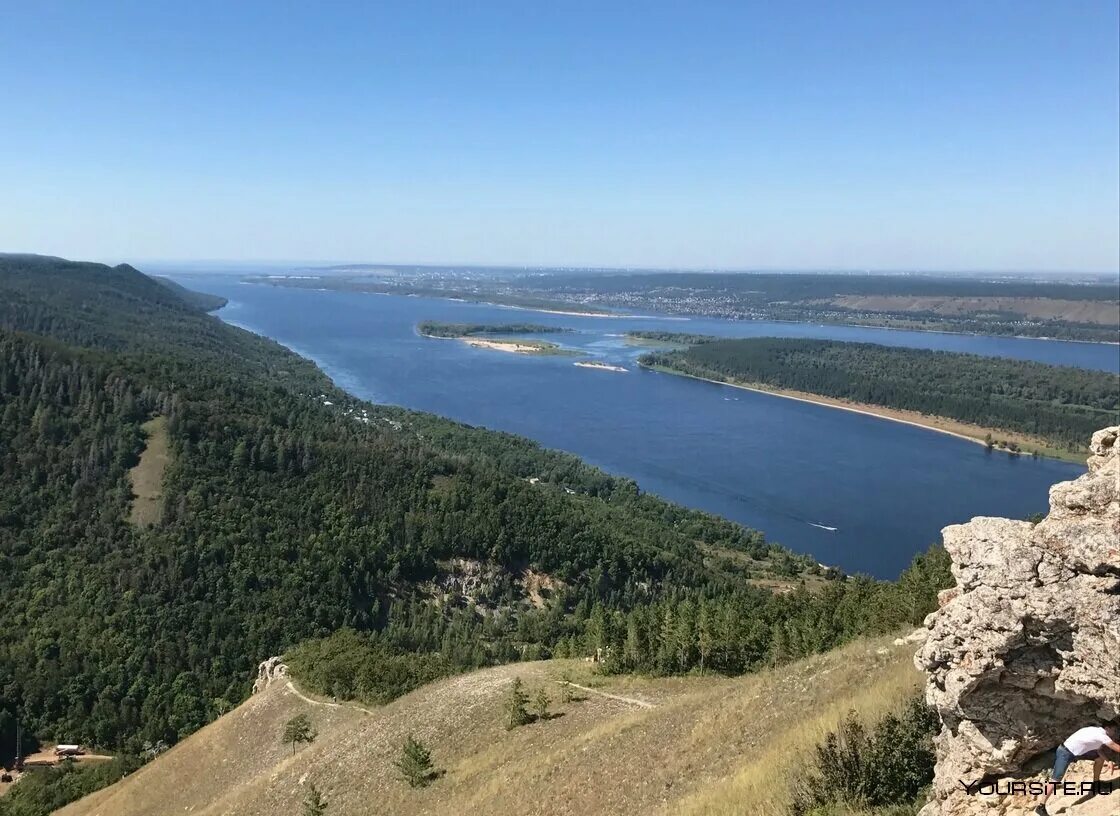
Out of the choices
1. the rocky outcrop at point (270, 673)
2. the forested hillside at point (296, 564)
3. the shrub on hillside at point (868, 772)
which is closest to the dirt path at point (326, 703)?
the forested hillside at point (296, 564)

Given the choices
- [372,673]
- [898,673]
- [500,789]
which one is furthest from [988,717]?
[372,673]

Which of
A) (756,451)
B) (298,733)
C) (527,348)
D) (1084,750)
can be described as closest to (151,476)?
(298,733)

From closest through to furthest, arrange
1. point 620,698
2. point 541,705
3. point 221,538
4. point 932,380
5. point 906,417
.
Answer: point 541,705, point 620,698, point 221,538, point 906,417, point 932,380

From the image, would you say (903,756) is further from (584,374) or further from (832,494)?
(584,374)

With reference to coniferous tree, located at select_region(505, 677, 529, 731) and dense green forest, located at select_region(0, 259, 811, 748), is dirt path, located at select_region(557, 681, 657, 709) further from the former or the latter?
dense green forest, located at select_region(0, 259, 811, 748)

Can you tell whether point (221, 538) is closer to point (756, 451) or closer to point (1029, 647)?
point (1029, 647)

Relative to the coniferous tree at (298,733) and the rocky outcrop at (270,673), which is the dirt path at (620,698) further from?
the rocky outcrop at (270,673)
